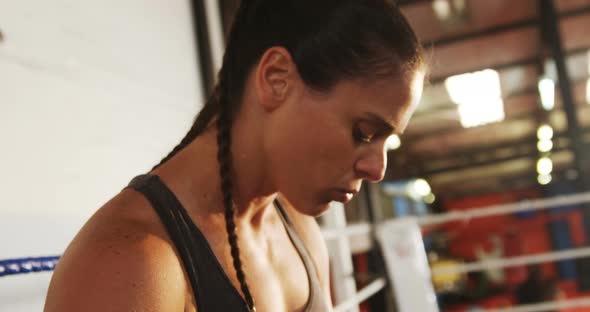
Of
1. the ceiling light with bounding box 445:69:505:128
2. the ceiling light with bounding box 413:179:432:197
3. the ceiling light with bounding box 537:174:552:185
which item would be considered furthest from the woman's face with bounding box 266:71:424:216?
the ceiling light with bounding box 537:174:552:185

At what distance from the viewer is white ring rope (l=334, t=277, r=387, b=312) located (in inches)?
66.9

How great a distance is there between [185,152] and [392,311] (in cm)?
162

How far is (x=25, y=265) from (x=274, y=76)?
1.39 ft

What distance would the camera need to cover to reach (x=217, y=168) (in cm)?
84

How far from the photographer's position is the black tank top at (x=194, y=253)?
71cm

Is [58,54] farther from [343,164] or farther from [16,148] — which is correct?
[343,164]

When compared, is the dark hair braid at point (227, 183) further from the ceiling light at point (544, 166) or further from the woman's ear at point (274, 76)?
the ceiling light at point (544, 166)

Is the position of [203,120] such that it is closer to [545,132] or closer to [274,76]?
[274,76]

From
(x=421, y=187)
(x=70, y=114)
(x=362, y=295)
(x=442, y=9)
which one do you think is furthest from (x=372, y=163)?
(x=421, y=187)

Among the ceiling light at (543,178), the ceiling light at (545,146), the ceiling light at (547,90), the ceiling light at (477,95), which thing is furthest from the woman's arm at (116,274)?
the ceiling light at (543,178)

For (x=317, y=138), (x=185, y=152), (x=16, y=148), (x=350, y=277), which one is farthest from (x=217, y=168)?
(x=350, y=277)

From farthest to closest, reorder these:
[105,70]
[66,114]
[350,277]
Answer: [350,277] < [105,70] < [66,114]

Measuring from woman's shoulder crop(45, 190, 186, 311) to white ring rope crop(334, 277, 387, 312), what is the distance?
37.5 inches

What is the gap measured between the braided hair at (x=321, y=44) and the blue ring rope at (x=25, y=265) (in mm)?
262
